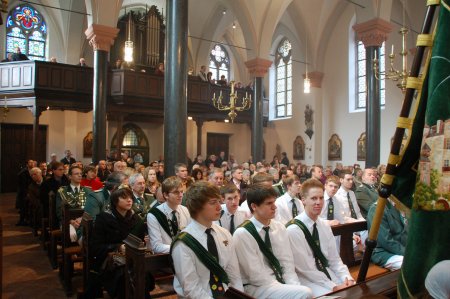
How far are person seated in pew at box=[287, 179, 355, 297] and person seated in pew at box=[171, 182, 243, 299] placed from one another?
0.67m

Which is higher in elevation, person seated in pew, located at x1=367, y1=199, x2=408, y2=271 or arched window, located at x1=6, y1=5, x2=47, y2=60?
arched window, located at x1=6, y1=5, x2=47, y2=60

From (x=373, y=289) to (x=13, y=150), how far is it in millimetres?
18473

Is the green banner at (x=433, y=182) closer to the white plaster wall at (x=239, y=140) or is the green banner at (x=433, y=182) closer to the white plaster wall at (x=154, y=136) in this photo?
the white plaster wall at (x=154, y=136)

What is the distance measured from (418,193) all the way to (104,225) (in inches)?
136

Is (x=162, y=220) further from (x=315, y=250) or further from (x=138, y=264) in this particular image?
(x=315, y=250)

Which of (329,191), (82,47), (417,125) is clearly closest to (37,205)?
(329,191)

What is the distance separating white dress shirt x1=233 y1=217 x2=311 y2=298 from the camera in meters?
2.99

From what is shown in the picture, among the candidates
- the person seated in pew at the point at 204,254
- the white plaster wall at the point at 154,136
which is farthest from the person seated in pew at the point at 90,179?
the white plaster wall at the point at 154,136

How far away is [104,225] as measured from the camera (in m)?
4.22

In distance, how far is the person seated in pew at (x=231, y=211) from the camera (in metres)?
4.50

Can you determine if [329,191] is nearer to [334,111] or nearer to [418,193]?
[418,193]

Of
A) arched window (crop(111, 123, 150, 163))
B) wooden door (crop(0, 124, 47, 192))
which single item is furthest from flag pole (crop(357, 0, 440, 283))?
arched window (crop(111, 123, 150, 163))

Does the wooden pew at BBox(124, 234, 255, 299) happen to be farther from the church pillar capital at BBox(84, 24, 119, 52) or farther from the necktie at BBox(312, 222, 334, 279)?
the church pillar capital at BBox(84, 24, 119, 52)

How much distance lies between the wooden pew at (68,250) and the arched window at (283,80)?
17.8 meters
